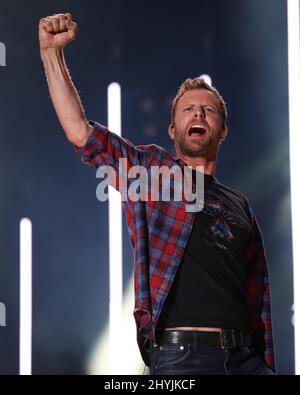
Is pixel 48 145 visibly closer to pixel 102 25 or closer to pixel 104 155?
pixel 102 25

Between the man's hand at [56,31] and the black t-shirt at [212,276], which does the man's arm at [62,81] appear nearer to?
the man's hand at [56,31]

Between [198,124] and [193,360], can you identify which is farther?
[198,124]

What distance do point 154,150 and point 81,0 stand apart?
1065 mm

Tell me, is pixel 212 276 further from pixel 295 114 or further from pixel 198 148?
pixel 295 114

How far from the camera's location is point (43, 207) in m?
2.58

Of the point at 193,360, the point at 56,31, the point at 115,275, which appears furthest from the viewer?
the point at 115,275

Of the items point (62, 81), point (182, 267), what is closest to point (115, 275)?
point (182, 267)

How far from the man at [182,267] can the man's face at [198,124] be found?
0.33 ft

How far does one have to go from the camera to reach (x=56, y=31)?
1.72 meters

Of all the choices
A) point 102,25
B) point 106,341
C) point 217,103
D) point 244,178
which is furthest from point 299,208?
point 102,25

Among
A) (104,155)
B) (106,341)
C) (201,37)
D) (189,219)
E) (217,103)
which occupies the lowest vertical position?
(106,341)

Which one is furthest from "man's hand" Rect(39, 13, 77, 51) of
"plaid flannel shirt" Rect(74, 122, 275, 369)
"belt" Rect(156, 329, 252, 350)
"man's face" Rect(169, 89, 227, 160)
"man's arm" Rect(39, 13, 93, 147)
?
"belt" Rect(156, 329, 252, 350)

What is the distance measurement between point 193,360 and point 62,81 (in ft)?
2.48

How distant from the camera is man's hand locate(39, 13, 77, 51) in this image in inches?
67.4
